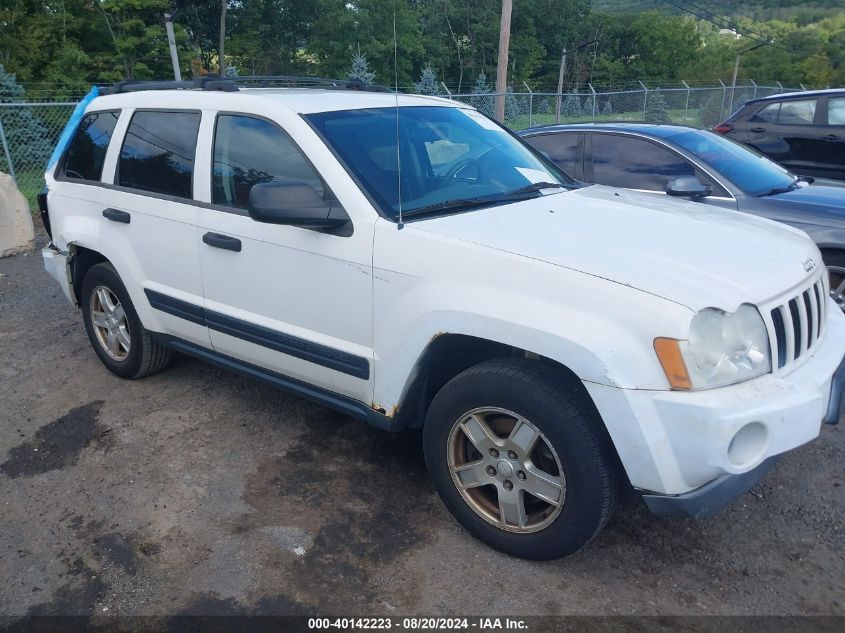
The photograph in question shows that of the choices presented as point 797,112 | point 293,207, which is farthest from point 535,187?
point 797,112

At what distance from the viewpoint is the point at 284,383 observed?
3.58 m

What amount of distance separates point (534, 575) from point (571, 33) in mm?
57642

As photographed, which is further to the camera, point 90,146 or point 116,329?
point 116,329

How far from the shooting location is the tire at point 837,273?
16.1 ft

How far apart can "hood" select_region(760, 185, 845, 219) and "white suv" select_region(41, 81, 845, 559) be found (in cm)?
195

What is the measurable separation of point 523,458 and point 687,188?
10.2ft

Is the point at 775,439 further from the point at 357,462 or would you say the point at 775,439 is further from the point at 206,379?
the point at 206,379

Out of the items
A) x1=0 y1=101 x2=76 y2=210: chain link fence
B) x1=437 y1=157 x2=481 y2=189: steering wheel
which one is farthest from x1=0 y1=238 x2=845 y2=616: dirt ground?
x1=0 y1=101 x2=76 y2=210: chain link fence

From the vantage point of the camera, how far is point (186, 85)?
421 cm

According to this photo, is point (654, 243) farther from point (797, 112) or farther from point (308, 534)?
point (797, 112)

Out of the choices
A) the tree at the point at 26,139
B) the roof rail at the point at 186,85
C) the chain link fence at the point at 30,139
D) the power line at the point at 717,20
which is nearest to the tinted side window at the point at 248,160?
the roof rail at the point at 186,85

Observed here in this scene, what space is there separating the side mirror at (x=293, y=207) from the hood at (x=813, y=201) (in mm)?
3731

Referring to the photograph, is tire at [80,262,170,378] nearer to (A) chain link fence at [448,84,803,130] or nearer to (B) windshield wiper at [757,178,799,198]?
(B) windshield wiper at [757,178,799,198]

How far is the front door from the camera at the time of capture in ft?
10.2
